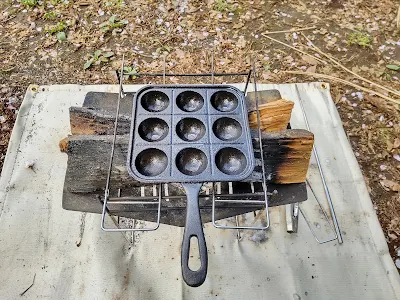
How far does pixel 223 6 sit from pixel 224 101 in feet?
8.67

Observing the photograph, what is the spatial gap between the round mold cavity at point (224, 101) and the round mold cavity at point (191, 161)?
0.98ft

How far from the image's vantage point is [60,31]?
3703 millimetres

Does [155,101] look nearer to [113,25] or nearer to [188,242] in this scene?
[188,242]

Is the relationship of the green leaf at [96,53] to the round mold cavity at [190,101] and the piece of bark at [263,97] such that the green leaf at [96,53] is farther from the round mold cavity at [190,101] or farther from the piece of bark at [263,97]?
the round mold cavity at [190,101]

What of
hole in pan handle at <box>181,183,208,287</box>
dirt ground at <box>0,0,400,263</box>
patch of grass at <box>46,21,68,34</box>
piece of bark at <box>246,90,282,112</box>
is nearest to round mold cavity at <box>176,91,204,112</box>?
piece of bark at <box>246,90,282,112</box>

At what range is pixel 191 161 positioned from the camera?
5.09 feet

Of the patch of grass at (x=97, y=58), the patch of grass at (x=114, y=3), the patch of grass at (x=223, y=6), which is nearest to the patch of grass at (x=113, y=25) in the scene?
the patch of grass at (x=114, y=3)

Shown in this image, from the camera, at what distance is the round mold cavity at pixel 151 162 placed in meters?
1.50

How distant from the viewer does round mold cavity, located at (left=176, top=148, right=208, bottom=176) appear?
1.50 m

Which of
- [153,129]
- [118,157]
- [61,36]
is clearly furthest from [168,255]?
[61,36]

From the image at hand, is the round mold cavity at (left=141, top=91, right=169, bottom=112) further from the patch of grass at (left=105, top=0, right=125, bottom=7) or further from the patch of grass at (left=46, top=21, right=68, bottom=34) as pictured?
the patch of grass at (left=105, top=0, right=125, bottom=7)

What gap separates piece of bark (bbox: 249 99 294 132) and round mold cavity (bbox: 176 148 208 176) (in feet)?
1.53

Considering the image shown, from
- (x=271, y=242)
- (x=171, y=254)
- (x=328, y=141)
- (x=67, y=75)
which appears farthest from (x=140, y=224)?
(x=67, y=75)

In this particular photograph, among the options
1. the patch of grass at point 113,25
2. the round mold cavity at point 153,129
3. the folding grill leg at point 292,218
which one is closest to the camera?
the round mold cavity at point 153,129
